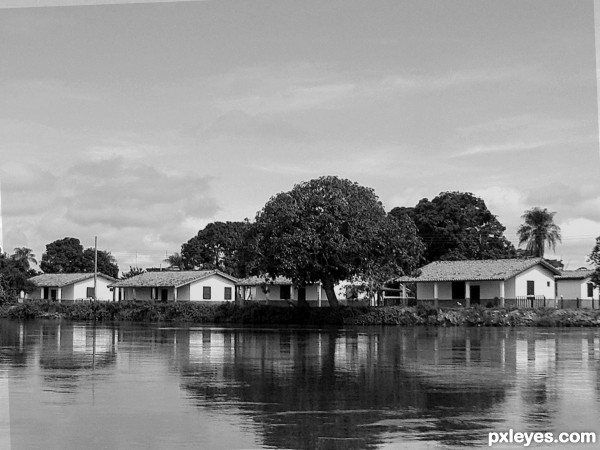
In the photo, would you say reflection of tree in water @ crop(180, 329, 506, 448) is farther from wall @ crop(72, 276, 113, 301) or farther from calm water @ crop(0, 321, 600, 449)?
wall @ crop(72, 276, 113, 301)

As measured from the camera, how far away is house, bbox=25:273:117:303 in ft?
305

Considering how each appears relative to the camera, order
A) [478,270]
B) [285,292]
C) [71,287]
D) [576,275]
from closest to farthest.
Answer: [478,270] < [285,292] < [576,275] < [71,287]

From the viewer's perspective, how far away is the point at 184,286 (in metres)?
79.9

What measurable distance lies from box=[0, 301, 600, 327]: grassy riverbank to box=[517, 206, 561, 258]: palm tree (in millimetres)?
36721

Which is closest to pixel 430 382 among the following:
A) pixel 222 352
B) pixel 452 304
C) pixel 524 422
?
pixel 524 422


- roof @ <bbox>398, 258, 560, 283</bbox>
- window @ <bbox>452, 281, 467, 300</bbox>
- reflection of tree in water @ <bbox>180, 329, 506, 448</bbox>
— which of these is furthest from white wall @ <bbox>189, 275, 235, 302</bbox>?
reflection of tree in water @ <bbox>180, 329, 506, 448</bbox>

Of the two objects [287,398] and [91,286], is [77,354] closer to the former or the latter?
[287,398]

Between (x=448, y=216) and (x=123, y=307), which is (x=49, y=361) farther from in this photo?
(x=448, y=216)

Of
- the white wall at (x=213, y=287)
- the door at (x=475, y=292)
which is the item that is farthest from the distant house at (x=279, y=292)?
the door at (x=475, y=292)

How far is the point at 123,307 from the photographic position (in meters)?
71.3

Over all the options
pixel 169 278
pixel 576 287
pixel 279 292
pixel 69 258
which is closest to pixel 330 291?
pixel 279 292

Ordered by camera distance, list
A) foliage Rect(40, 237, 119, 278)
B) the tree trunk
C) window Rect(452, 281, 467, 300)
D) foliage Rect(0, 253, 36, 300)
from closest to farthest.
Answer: the tree trunk, window Rect(452, 281, 467, 300), foliage Rect(0, 253, 36, 300), foliage Rect(40, 237, 119, 278)

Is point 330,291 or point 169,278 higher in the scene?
point 169,278

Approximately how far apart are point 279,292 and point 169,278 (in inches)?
476
